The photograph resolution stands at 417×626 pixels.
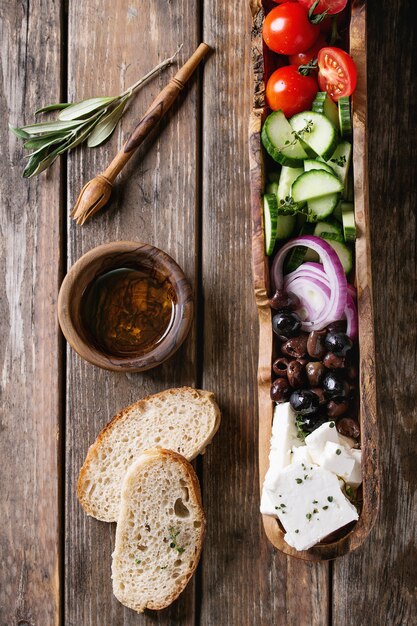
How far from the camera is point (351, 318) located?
1.47 m

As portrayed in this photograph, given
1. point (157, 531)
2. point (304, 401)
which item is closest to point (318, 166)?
point (304, 401)

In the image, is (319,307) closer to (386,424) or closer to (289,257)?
(289,257)

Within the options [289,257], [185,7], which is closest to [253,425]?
[289,257]

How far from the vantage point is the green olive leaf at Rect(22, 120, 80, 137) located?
5.60ft

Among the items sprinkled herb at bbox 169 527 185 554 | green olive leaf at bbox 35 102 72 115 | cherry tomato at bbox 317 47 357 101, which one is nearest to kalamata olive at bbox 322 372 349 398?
sprinkled herb at bbox 169 527 185 554

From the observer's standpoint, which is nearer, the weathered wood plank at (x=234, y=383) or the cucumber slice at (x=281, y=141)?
the cucumber slice at (x=281, y=141)

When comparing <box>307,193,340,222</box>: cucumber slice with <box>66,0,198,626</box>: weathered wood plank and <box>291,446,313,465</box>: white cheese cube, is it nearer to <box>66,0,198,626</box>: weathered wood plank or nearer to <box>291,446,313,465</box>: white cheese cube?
<box>66,0,198,626</box>: weathered wood plank

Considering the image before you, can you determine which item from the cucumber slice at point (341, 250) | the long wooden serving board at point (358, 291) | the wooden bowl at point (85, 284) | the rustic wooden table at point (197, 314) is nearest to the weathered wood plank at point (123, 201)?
the rustic wooden table at point (197, 314)

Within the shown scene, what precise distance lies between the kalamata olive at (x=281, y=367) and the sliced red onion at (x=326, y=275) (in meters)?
0.08

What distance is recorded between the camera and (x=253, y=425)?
5.48ft

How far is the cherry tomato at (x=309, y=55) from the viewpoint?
5.12ft

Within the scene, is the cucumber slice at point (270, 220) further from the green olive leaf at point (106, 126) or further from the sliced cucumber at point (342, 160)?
the green olive leaf at point (106, 126)

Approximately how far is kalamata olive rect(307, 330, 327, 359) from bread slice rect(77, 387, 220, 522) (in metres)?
0.29

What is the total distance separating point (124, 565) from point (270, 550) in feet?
1.15
